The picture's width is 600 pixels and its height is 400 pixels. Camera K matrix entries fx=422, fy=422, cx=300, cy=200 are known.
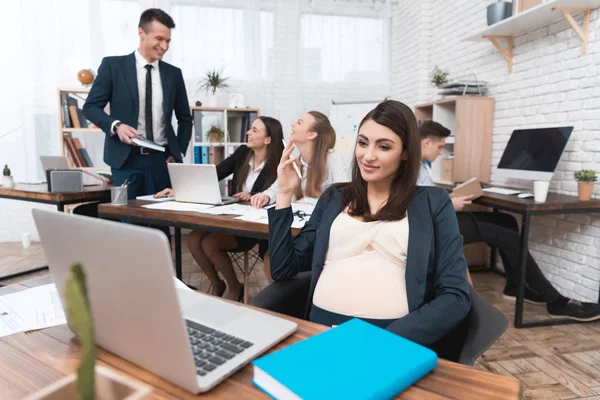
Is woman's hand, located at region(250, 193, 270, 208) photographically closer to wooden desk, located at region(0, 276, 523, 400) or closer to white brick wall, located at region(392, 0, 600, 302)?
wooden desk, located at region(0, 276, 523, 400)

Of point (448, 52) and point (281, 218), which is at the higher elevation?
point (448, 52)

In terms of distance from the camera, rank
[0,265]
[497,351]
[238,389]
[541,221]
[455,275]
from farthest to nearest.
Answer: [0,265] → [541,221] → [497,351] → [455,275] → [238,389]

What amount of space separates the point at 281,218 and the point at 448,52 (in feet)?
12.0

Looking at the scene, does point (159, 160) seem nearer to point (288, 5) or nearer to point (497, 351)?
point (497, 351)

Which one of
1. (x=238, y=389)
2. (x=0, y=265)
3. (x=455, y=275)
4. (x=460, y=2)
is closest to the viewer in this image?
(x=238, y=389)

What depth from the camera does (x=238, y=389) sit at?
57 centimetres

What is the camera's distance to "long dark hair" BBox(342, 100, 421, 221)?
4.16ft

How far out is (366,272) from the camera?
117 cm

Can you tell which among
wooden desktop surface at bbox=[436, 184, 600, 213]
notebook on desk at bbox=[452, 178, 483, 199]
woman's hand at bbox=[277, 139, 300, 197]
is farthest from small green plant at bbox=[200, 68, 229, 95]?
woman's hand at bbox=[277, 139, 300, 197]

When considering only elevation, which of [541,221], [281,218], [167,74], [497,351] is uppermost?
[167,74]

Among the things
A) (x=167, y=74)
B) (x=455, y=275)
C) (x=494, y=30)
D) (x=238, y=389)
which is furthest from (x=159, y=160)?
(x=494, y=30)

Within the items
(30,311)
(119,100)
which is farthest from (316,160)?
(30,311)

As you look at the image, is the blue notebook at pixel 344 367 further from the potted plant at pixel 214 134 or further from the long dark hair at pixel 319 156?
the potted plant at pixel 214 134

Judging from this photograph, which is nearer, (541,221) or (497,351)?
(497,351)
